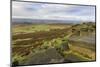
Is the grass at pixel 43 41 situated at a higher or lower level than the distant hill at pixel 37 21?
lower

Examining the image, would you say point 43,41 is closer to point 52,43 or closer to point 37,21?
point 52,43

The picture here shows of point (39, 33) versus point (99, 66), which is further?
point (99, 66)

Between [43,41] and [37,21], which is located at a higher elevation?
[37,21]

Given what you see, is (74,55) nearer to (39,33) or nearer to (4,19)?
(39,33)

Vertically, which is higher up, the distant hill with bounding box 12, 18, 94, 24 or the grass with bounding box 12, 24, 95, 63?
the distant hill with bounding box 12, 18, 94, 24

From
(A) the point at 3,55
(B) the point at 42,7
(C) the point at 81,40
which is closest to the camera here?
(A) the point at 3,55

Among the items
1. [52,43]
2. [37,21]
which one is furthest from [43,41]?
[37,21]

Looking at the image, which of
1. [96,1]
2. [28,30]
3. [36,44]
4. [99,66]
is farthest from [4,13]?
[99,66]

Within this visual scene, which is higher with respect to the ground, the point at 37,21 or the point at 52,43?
the point at 37,21
